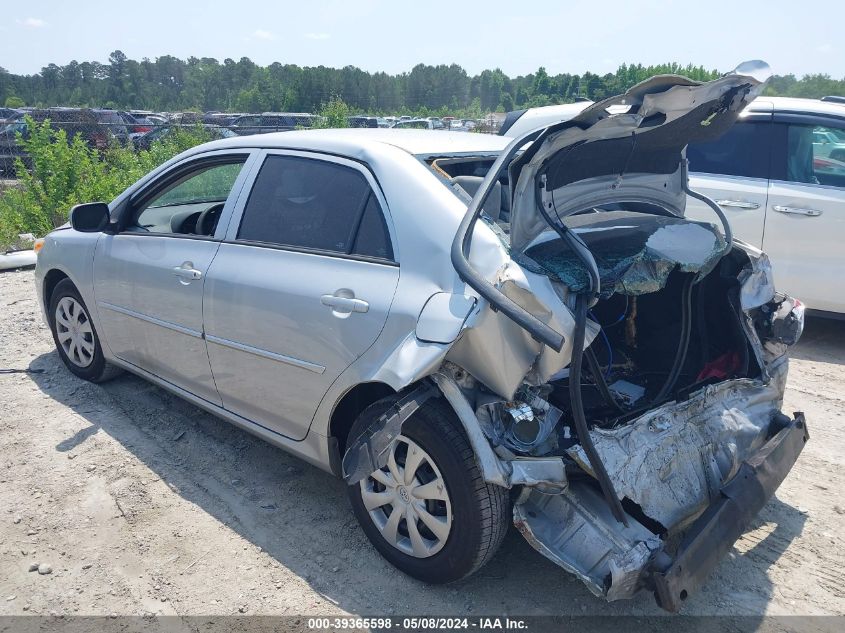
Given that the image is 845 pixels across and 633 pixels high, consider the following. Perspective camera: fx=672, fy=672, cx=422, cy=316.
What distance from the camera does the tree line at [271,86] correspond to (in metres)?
44.5

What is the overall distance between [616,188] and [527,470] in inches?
55.3

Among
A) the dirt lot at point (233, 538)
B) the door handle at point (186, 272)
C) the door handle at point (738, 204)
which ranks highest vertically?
the door handle at point (738, 204)

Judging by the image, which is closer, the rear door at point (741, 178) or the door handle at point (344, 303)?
the door handle at point (344, 303)

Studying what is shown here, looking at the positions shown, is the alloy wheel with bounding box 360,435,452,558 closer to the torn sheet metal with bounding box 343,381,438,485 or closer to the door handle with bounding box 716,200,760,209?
the torn sheet metal with bounding box 343,381,438,485

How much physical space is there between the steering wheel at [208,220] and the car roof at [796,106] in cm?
407

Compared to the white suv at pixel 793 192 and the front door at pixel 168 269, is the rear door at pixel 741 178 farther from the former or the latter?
the front door at pixel 168 269

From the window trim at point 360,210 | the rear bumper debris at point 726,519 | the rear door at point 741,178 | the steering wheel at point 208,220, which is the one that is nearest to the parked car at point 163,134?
the steering wheel at point 208,220

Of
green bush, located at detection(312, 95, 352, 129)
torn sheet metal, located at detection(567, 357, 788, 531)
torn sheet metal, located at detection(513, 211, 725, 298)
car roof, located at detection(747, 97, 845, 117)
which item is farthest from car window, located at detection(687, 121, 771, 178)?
green bush, located at detection(312, 95, 352, 129)

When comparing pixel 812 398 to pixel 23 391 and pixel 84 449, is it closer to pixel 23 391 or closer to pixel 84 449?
pixel 84 449

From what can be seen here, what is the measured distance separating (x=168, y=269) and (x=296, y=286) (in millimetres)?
1064

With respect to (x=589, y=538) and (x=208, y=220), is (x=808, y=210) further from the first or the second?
(x=208, y=220)

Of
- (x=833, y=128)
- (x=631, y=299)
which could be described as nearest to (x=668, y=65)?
(x=833, y=128)

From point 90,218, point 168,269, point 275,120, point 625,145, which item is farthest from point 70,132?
point 625,145

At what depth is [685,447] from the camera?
8.85 ft
